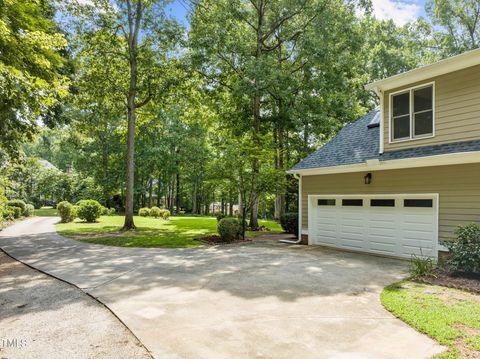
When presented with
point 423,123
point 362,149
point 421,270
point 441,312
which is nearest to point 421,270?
point 421,270

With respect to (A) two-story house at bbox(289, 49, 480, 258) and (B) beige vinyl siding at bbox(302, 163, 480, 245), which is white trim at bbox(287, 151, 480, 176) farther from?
(B) beige vinyl siding at bbox(302, 163, 480, 245)

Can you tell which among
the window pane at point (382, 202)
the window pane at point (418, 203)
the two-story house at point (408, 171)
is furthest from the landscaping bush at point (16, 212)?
the window pane at point (418, 203)

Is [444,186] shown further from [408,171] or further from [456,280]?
[456,280]

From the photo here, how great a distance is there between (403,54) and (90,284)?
2724cm

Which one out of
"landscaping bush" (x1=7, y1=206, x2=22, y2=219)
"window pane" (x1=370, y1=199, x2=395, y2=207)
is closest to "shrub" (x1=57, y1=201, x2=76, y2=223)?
"landscaping bush" (x1=7, y1=206, x2=22, y2=219)

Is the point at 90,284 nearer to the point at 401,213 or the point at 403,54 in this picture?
the point at 401,213

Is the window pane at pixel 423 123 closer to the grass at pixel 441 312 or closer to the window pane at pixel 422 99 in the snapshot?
the window pane at pixel 422 99

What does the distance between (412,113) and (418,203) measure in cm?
253

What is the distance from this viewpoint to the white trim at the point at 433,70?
7469 mm

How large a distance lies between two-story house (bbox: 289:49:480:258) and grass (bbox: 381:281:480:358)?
273 cm

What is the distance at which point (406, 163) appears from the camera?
8.20m

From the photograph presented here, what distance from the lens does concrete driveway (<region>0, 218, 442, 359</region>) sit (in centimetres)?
348

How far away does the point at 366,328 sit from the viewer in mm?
3959

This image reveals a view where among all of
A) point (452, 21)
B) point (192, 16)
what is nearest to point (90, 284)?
point (192, 16)
